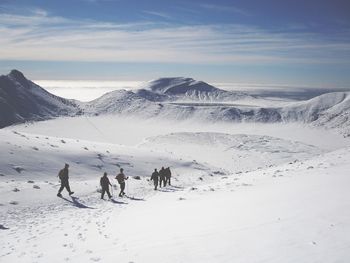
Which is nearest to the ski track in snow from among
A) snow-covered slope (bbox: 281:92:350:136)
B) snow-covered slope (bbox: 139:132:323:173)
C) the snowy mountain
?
snow-covered slope (bbox: 139:132:323:173)

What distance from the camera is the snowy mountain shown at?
155000 mm

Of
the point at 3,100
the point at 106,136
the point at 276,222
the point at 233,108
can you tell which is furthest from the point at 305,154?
the point at 3,100

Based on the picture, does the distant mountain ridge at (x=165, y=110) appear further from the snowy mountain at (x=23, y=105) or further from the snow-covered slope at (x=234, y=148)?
the snow-covered slope at (x=234, y=148)

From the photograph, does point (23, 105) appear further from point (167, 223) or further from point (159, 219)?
point (167, 223)

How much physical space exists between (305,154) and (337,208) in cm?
7929

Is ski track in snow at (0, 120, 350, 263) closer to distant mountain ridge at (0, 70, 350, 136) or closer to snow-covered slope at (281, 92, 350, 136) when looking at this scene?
snow-covered slope at (281, 92, 350, 136)

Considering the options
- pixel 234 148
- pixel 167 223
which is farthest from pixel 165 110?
pixel 167 223

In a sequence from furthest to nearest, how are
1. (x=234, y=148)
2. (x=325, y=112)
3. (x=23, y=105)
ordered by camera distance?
1. (x=23, y=105)
2. (x=325, y=112)
3. (x=234, y=148)

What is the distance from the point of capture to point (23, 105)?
171875 millimetres

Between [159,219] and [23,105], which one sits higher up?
[23,105]

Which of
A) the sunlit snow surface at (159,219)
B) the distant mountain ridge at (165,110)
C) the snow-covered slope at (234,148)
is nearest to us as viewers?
the sunlit snow surface at (159,219)

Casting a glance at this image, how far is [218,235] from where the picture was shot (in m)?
10.7

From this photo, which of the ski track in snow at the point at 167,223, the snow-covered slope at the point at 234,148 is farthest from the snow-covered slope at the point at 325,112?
the ski track in snow at the point at 167,223

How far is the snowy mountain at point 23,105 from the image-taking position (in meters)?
155
